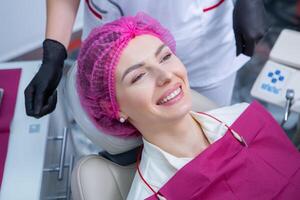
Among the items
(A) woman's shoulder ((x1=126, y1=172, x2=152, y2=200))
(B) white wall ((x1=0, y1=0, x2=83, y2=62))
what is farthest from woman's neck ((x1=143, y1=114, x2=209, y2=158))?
(B) white wall ((x1=0, y1=0, x2=83, y2=62))

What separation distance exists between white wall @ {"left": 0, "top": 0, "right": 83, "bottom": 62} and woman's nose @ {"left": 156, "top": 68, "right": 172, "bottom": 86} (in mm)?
1417

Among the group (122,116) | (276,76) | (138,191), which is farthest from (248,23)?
(138,191)

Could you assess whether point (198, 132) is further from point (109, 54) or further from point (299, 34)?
point (299, 34)

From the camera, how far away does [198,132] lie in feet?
3.86

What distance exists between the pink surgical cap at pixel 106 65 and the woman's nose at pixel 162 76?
11 cm

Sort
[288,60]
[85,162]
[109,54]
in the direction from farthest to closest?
1. [288,60]
2. [85,162]
3. [109,54]

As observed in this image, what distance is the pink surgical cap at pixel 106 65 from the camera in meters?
1.04

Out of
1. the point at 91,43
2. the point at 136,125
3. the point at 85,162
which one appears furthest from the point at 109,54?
the point at 85,162

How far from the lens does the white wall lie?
2.21 metres

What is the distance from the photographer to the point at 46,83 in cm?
114

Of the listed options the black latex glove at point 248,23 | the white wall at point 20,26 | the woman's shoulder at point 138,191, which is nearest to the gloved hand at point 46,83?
the woman's shoulder at point 138,191

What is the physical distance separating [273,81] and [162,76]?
0.48 metres

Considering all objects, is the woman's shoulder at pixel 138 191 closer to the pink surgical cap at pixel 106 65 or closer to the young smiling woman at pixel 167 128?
the young smiling woman at pixel 167 128

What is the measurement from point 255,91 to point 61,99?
665 millimetres
